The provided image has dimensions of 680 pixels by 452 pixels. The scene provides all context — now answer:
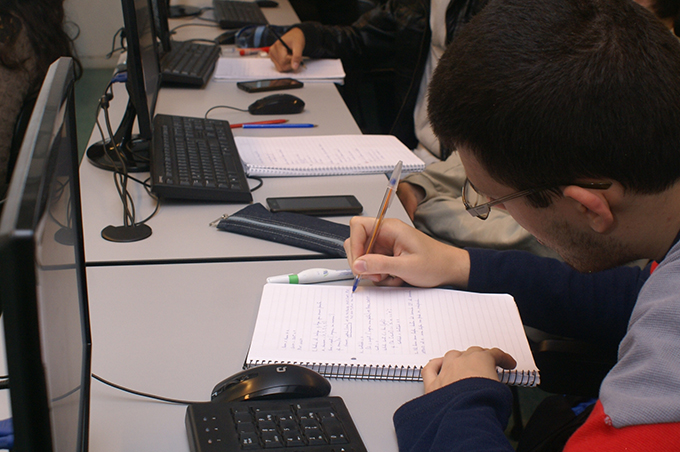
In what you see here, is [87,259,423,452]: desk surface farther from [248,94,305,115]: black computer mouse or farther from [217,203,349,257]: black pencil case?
[248,94,305,115]: black computer mouse

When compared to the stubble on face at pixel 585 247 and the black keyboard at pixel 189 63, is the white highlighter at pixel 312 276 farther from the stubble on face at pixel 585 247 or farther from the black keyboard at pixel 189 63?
the black keyboard at pixel 189 63

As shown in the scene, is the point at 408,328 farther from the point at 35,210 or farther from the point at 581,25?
the point at 35,210

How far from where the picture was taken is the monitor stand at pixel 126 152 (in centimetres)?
127

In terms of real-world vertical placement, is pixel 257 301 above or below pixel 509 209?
below

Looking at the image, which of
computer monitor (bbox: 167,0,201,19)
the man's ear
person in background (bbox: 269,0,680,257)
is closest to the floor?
computer monitor (bbox: 167,0,201,19)

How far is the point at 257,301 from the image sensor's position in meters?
0.86

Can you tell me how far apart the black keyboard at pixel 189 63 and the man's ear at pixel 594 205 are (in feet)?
4.69

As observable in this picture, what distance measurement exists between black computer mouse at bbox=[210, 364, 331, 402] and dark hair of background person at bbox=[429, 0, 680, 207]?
13.1 inches

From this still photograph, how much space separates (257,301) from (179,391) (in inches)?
8.1

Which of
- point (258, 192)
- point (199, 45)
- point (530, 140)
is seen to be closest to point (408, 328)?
point (530, 140)

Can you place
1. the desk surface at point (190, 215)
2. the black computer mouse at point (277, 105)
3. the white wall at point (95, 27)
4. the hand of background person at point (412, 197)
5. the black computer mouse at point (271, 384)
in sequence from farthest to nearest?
the white wall at point (95, 27) → the black computer mouse at point (277, 105) → the hand of background person at point (412, 197) → the desk surface at point (190, 215) → the black computer mouse at point (271, 384)

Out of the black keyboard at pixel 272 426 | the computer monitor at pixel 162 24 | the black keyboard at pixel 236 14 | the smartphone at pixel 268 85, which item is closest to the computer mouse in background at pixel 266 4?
the black keyboard at pixel 236 14

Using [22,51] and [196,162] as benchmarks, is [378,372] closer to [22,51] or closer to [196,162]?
[196,162]

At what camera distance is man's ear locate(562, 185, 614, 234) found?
627mm
